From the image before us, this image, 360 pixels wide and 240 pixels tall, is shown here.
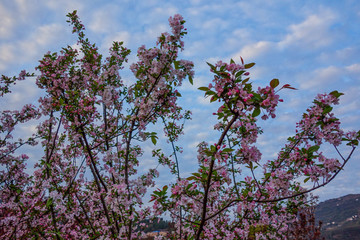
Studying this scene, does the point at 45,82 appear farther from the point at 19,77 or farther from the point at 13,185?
the point at 13,185

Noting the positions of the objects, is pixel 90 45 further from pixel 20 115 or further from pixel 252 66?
pixel 252 66

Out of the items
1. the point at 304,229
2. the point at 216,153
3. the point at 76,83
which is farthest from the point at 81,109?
the point at 304,229

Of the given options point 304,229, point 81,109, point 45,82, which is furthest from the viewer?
point 304,229

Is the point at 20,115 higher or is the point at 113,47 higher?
the point at 113,47

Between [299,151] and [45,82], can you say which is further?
[45,82]

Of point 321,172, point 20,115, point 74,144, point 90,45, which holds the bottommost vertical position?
point 321,172

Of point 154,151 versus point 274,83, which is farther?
point 154,151

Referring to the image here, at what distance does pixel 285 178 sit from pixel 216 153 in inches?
51.3

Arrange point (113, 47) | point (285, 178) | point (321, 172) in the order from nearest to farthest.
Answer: point (321, 172), point (285, 178), point (113, 47)

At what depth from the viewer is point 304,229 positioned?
9891 millimetres

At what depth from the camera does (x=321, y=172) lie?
2.99m

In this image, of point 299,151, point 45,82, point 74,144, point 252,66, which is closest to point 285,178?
point 299,151

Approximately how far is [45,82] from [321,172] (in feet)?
17.9

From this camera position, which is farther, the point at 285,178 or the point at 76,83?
the point at 76,83
